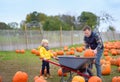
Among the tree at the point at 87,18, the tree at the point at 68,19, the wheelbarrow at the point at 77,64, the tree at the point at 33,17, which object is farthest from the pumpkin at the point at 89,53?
the tree at the point at 33,17

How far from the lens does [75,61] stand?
9.20m

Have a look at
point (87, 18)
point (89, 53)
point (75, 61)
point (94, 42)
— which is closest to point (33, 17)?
point (87, 18)

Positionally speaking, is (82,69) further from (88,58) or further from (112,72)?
(112,72)

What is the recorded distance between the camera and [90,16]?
69312 mm

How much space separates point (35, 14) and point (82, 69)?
203 ft

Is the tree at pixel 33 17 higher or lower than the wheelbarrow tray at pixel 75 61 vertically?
higher

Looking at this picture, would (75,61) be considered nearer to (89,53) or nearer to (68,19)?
(89,53)

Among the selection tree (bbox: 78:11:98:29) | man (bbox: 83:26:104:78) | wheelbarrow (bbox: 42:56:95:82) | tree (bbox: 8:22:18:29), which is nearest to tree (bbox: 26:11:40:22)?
tree (bbox: 78:11:98:29)

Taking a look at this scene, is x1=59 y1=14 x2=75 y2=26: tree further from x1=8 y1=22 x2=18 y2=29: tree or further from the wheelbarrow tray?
the wheelbarrow tray

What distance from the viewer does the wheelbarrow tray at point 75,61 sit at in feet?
29.7

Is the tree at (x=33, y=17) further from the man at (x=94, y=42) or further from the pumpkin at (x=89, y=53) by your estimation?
the pumpkin at (x=89, y=53)

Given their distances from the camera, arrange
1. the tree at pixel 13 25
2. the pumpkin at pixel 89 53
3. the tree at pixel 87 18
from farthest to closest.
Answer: the tree at pixel 87 18 → the tree at pixel 13 25 → the pumpkin at pixel 89 53

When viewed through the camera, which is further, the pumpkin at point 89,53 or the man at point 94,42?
the man at point 94,42

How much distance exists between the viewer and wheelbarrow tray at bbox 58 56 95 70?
357 inches
